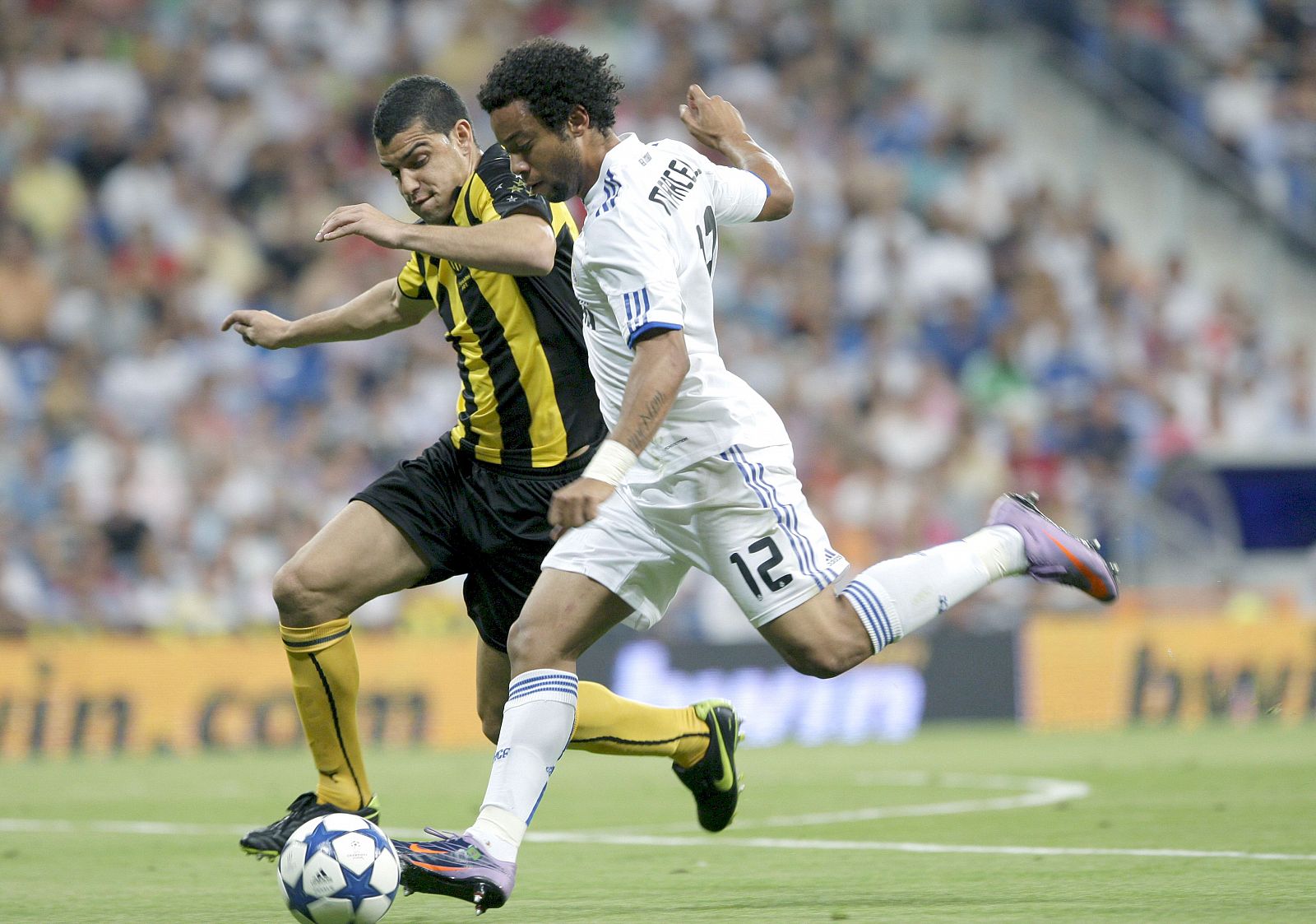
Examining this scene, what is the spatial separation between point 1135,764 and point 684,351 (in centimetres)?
668

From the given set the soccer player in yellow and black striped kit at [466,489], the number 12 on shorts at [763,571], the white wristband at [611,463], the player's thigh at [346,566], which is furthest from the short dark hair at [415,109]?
the number 12 on shorts at [763,571]

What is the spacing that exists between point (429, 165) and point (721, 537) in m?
1.66

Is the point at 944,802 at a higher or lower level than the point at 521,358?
lower

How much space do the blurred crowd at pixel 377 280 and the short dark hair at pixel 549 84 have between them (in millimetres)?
9296

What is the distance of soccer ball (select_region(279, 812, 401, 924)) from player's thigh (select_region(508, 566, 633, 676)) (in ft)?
2.38

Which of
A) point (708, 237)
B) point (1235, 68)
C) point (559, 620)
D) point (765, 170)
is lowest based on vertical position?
point (559, 620)

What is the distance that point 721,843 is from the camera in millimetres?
7668

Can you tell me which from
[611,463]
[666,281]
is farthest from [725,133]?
[611,463]

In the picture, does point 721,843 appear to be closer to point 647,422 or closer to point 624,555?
point 624,555

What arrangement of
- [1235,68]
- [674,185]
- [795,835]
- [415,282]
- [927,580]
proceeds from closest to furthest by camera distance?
[674,185]
[927,580]
[415,282]
[795,835]
[1235,68]

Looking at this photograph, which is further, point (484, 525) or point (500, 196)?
point (484, 525)

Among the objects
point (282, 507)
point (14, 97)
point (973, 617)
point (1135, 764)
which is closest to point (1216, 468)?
point (973, 617)

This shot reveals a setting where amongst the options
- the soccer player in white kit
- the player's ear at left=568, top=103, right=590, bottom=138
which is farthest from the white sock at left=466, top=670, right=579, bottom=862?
the player's ear at left=568, top=103, right=590, bottom=138

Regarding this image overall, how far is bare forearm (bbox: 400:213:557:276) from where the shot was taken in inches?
223
